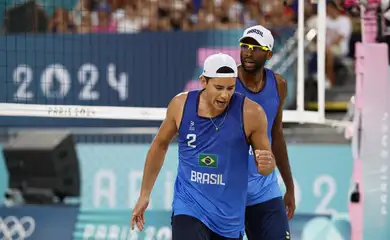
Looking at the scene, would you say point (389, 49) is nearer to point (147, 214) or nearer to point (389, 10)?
point (389, 10)

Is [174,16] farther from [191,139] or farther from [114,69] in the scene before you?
[191,139]

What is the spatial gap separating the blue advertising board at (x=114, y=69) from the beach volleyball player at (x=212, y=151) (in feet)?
12.8

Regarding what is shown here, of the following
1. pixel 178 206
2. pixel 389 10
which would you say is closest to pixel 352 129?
pixel 389 10

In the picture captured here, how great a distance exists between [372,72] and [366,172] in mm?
864

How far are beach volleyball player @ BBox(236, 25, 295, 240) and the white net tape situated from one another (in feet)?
8.38

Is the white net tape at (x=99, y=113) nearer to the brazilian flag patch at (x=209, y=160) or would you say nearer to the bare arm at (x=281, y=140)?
the bare arm at (x=281, y=140)

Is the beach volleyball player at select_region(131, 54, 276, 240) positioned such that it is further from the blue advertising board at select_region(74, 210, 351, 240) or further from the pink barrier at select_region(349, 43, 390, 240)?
the blue advertising board at select_region(74, 210, 351, 240)

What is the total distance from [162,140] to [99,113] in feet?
10.6

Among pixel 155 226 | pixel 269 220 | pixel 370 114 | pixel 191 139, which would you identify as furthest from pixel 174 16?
pixel 191 139

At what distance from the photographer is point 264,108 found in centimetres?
618

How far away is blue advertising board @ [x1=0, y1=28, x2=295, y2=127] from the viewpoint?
31.7ft

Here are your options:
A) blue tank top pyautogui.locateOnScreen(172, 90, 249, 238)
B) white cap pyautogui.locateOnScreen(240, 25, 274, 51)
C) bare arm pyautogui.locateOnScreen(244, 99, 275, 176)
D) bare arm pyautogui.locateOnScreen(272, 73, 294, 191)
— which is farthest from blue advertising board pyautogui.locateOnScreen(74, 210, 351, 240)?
bare arm pyautogui.locateOnScreen(244, 99, 275, 176)

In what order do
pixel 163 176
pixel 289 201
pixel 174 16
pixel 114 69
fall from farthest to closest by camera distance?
pixel 174 16 → pixel 114 69 → pixel 163 176 → pixel 289 201

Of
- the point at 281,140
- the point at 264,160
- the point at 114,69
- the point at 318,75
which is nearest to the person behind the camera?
the point at 264,160
